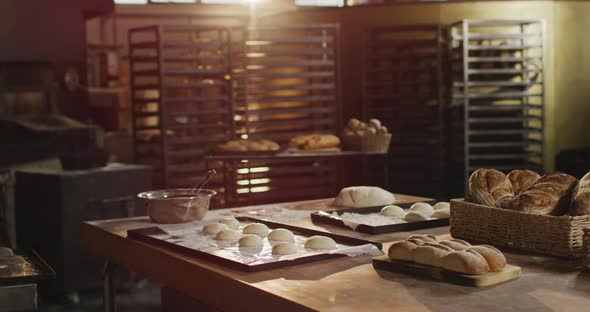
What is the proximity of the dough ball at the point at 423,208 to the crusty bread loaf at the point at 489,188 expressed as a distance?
0.36 metres

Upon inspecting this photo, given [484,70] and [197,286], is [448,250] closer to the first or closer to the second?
[197,286]

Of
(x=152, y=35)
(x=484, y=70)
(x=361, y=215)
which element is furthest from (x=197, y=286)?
(x=152, y=35)

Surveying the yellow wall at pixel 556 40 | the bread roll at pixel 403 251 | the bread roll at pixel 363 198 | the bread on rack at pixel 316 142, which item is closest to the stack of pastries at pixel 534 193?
the bread roll at pixel 403 251

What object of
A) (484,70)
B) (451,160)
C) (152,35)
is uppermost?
(152,35)

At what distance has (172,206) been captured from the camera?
2.44 m

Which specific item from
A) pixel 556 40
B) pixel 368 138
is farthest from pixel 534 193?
pixel 556 40

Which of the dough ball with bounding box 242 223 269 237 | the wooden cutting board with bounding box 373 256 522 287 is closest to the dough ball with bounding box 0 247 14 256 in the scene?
the dough ball with bounding box 242 223 269 237

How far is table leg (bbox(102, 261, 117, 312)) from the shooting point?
2549 millimetres

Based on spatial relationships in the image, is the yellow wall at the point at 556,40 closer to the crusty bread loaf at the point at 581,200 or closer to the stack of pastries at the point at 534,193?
the stack of pastries at the point at 534,193

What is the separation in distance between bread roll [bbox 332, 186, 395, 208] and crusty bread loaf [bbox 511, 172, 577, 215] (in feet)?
2.75

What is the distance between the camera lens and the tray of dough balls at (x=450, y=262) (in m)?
1.63

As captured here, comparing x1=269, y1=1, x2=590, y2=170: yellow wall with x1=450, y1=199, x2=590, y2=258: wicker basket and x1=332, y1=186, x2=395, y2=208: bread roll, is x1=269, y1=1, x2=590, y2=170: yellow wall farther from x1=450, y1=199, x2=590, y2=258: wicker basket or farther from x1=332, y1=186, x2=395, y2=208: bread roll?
x1=450, y1=199, x2=590, y2=258: wicker basket

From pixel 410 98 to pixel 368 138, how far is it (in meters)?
2.64

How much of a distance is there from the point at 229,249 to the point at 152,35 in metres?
8.25
